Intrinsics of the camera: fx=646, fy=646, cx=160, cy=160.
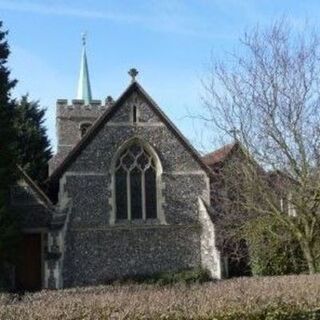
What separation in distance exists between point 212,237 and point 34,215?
6.53 meters

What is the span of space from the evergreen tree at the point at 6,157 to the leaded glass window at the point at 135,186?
14.6 feet

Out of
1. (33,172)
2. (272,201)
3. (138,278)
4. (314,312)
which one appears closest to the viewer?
(314,312)

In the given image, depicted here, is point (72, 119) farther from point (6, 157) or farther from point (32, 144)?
point (6, 157)

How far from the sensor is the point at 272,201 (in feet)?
61.5

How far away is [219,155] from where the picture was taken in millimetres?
22906

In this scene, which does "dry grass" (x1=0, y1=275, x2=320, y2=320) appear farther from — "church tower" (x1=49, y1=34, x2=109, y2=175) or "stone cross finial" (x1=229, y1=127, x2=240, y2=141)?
"church tower" (x1=49, y1=34, x2=109, y2=175)

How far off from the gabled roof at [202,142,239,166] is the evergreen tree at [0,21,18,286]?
22.1 feet

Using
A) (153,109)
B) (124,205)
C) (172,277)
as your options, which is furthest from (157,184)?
(172,277)

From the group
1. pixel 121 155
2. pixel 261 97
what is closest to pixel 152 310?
pixel 261 97

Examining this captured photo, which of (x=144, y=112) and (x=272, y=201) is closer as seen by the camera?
(x=272, y=201)

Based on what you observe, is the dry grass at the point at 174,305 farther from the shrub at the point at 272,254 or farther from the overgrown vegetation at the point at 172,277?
the overgrown vegetation at the point at 172,277

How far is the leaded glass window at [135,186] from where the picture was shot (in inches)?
922

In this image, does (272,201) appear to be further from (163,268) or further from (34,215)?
(34,215)

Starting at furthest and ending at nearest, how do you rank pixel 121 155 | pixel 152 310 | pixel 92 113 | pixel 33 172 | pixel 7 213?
1. pixel 92 113
2. pixel 33 172
3. pixel 121 155
4. pixel 7 213
5. pixel 152 310
